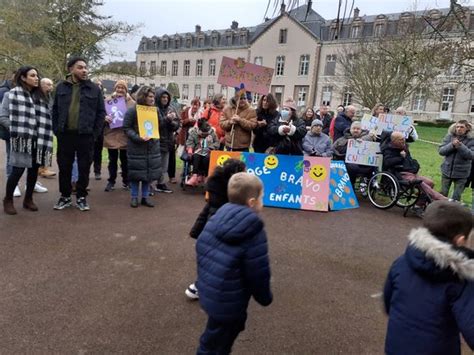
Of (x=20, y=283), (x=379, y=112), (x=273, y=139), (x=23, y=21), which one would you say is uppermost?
(x=23, y=21)

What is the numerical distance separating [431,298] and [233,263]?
1.02 m

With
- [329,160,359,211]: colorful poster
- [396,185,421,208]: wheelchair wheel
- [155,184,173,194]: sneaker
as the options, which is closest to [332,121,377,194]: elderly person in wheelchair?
[329,160,359,211]: colorful poster

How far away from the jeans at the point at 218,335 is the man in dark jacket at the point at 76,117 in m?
4.05

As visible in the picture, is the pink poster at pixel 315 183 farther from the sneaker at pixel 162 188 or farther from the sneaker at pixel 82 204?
the sneaker at pixel 82 204

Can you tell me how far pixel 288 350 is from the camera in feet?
9.71

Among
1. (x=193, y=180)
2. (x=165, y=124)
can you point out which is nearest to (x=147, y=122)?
(x=165, y=124)

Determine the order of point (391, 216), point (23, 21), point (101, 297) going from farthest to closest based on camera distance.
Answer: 1. point (23, 21)
2. point (391, 216)
3. point (101, 297)

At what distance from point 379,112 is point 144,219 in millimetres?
5890

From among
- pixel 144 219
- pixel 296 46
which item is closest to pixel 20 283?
pixel 144 219

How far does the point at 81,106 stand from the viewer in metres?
5.61

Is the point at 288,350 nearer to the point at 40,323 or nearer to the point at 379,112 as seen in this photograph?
the point at 40,323

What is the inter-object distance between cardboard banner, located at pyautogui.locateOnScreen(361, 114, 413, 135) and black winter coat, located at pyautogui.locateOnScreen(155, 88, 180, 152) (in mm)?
4078

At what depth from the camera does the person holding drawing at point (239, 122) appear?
22.9 ft

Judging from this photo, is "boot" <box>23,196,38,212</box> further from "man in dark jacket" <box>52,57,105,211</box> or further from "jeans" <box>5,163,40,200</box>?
"man in dark jacket" <box>52,57,105,211</box>
